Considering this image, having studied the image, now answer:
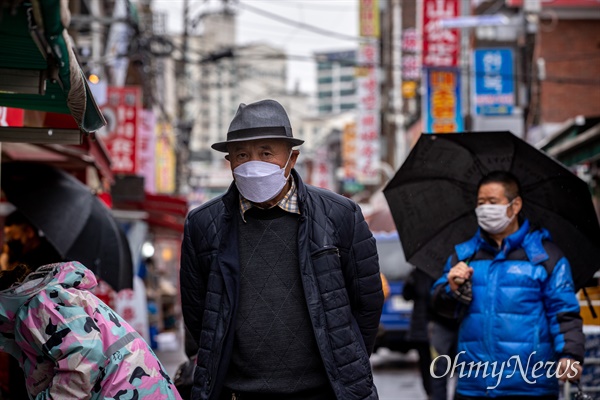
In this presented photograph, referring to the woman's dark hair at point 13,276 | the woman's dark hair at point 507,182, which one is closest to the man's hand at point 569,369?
the woman's dark hair at point 507,182

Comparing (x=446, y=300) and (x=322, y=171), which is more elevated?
(x=446, y=300)

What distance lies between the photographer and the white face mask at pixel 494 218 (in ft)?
19.4

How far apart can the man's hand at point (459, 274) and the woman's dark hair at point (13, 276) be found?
2569 millimetres

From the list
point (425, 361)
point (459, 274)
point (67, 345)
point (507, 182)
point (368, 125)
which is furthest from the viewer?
point (368, 125)

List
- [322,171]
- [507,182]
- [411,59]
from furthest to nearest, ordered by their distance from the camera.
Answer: [322,171] < [411,59] < [507,182]

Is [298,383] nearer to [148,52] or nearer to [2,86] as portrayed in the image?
[2,86]

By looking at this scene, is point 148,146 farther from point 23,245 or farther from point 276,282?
point 276,282

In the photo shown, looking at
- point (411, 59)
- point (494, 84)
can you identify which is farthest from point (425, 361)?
point (411, 59)

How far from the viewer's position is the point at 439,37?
915 inches

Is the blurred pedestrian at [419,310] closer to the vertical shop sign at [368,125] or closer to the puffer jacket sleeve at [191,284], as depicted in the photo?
the puffer jacket sleeve at [191,284]

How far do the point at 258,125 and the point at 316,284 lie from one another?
0.78 m

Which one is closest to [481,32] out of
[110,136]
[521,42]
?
[521,42]

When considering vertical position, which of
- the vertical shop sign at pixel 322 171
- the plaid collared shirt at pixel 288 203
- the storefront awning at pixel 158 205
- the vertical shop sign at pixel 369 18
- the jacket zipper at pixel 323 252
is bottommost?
the vertical shop sign at pixel 322 171

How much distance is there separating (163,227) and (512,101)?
8.43m
